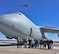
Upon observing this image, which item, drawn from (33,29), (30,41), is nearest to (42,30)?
(33,29)

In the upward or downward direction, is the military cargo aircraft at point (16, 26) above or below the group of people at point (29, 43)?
above

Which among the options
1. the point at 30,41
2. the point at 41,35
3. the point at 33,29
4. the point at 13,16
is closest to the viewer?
the point at 30,41

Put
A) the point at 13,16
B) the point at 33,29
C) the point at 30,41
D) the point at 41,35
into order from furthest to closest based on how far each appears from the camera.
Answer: the point at 41,35 < the point at 33,29 < the point at 13,16 < the point at 30,41

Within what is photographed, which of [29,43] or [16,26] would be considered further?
[16,26]

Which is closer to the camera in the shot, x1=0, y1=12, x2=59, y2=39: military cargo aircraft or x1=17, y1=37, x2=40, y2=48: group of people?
x1=17, y1=37, x2=40, y2=48: group of people

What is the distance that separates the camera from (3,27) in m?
26.5

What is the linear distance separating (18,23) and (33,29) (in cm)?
365

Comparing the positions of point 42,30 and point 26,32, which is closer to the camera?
point 26,32

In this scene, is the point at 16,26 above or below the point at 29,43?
above

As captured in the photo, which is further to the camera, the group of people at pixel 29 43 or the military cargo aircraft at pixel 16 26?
the military cargo aircraft at pixel 16 26

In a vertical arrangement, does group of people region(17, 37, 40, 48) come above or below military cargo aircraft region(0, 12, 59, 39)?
below

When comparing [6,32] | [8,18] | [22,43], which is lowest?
[22,43]

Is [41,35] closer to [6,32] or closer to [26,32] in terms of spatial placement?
[26,32]

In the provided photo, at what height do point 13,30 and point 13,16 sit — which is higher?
point 13,16
